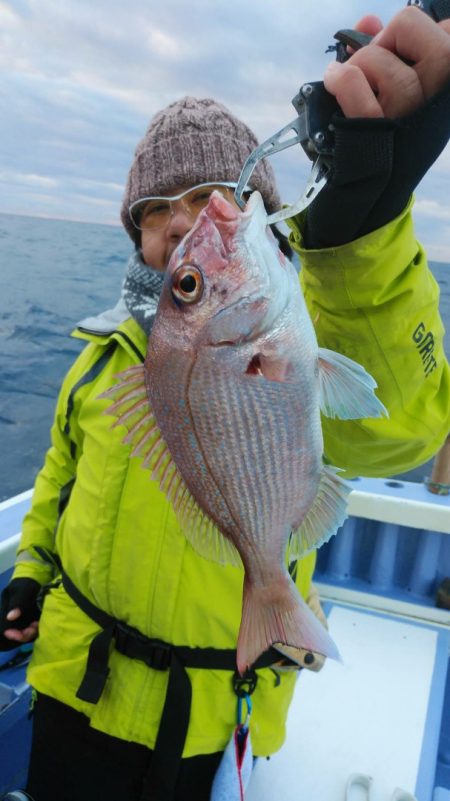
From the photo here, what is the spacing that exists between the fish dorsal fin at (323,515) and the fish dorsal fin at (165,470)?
142 millimetres

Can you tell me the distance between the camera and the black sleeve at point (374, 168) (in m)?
1.02

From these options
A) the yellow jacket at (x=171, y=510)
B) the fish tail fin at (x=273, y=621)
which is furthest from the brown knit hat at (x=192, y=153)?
the fish tail fin at (x=273, y=621)

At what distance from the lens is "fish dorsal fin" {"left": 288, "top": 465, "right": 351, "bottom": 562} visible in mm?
1191

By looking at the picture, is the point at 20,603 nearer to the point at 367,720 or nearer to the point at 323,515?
the point at 323,515

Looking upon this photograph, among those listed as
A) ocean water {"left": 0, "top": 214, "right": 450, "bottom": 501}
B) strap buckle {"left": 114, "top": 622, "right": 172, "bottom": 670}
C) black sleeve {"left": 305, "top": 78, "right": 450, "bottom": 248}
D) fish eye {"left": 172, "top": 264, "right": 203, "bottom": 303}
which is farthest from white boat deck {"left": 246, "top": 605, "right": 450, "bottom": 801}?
ocean water {"left": 0, "top": 214, "right": 450, "bottom": 501}

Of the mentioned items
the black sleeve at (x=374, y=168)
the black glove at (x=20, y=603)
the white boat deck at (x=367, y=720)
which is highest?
the black sleeve at (x=374, y=168)

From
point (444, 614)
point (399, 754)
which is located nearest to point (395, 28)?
point (399, 754)

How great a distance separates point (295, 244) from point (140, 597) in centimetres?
111

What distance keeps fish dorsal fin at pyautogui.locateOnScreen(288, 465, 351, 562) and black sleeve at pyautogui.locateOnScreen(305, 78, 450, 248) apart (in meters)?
0.51

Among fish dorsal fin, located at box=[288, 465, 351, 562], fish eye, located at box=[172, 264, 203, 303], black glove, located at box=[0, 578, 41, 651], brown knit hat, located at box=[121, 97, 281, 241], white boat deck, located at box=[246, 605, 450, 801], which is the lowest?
white boat deck, located at box=[246, 605, 450, 801]

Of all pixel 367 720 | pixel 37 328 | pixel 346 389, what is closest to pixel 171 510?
pixel 346 389

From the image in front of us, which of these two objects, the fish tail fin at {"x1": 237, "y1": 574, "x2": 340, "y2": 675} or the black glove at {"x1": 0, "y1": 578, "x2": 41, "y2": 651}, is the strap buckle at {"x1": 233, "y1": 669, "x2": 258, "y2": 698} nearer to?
the fish tail fin at {"x1": 237, "y1": 574, "x2": 340, "y2": 675}

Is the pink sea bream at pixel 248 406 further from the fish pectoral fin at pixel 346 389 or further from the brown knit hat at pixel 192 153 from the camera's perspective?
the brown knit hat at pixel 192 153

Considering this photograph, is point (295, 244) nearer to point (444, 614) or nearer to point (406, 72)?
point (406, 72)
